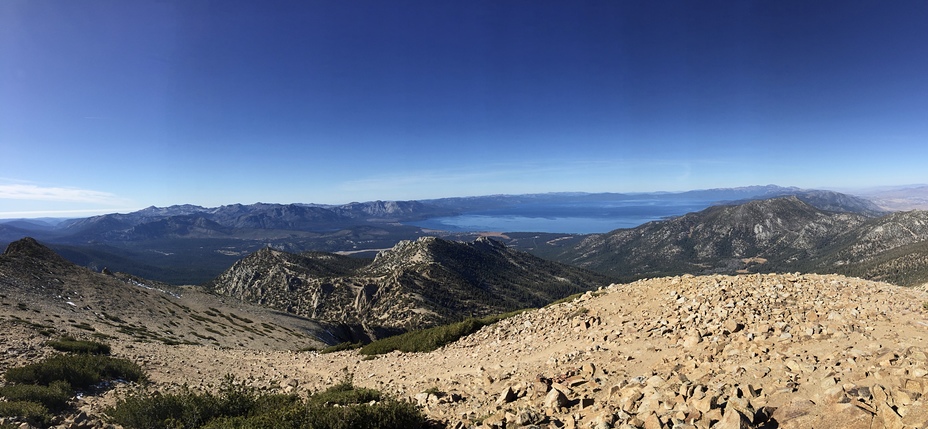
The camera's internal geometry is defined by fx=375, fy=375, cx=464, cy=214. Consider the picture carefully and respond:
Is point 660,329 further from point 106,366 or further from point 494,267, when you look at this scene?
point 494,267

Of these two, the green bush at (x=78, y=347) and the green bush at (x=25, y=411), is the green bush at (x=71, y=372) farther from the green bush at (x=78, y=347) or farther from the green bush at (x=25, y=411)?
the green bush at (x=78, y=347)

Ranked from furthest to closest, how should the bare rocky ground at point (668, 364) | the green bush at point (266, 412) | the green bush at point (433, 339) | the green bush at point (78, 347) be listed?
the green bush at point (433, 339) → the green bush at point (78, 347) → the green bush at point (266, 412) → the bare rocky ground at point (668, 364)

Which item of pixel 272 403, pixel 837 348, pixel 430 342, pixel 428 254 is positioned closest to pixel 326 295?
pixel 428 254

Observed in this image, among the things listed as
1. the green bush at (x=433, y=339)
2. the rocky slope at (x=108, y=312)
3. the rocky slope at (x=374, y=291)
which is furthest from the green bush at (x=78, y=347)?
the rocky slope at (x=374, y=291)

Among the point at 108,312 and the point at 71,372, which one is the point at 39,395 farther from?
the point at 108,312

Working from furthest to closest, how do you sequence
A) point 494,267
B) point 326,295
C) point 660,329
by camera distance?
point 494,267
point 326,295
point 660,329

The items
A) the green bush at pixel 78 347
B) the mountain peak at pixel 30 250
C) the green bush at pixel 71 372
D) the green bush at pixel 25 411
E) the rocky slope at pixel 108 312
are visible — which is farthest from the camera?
the mountain peak at pixel 30 250

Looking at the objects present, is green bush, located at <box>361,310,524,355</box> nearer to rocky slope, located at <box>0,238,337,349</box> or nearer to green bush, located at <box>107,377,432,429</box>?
green bush, located at <box>107,377,432,429</box>
